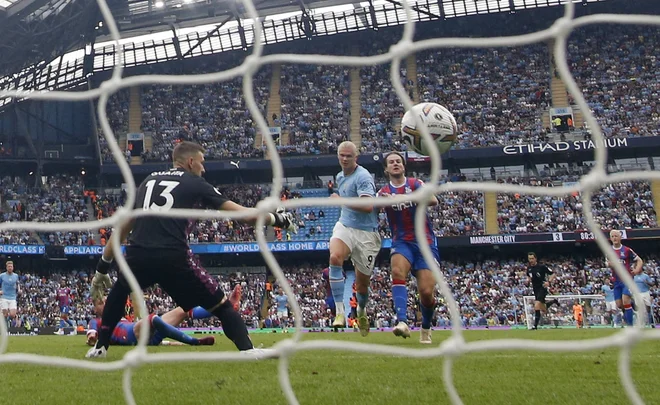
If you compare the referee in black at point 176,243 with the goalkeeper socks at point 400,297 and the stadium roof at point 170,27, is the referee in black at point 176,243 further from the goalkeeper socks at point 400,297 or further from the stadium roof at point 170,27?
the stadium roof at point 170,27

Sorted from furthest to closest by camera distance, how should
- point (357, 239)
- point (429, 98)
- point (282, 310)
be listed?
point (429, 98), point (282, 310), point (357, 239)

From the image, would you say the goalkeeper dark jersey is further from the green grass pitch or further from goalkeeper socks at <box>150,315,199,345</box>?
goalkeeper socks at <box>150,315,199,345</box>

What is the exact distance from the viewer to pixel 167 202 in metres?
4.55

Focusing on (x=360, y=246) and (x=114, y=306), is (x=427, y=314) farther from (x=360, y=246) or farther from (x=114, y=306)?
(x=114, y=306)

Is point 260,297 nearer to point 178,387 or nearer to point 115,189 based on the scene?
point 115,189

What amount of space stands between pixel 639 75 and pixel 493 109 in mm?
7035

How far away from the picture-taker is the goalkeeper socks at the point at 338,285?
7188 millimetres

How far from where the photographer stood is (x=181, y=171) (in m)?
4.77

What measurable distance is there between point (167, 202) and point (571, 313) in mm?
16274

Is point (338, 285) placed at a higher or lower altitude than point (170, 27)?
lower

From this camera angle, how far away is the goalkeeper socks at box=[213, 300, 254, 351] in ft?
15.4

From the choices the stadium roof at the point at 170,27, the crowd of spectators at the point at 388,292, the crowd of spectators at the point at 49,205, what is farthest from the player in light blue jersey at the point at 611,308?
the crowd of spectators at the point at 49,205

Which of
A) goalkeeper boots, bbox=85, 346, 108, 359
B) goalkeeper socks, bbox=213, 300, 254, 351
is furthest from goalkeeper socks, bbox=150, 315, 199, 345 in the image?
goalkeeper socks, bbox=213, 300, 254, 351

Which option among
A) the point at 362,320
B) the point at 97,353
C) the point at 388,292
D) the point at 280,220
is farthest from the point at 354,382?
the point at 388,292
